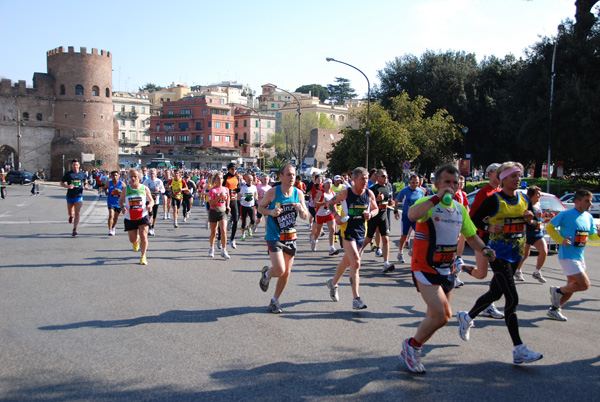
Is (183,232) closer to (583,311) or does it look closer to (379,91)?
(583,311)

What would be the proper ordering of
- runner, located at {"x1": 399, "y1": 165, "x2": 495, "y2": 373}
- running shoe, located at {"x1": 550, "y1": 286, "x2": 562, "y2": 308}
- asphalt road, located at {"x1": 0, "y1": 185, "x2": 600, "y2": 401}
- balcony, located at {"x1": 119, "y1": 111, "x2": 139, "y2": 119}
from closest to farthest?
asphalt road, located at {"x1": 0, "y1": 185, "x2": 600, "y2": 401}
runner, located at {"x1": 399, "y1": 165, "x2": 495, "y2": 373}
running shoe, located at {"x1": 550, "y1": 286, "x2": 562, "y2": 308}
balcony, located at {"x1": 119, "y1": 111, "x2": 139, "y2": 119}

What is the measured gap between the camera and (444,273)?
4.57 meters

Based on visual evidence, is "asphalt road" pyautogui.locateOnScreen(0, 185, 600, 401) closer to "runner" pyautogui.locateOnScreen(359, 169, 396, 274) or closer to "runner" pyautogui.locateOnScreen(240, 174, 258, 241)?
"runner" pyautogui.locateOnScreen(359, 169, 396, 274)

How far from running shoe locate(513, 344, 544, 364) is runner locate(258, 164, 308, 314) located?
2797 mm

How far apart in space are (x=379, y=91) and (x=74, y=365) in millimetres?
48154

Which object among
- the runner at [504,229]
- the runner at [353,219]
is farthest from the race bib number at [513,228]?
the runner at [353,219]

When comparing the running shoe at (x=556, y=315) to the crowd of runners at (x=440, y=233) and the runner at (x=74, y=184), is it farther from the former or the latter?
the runner at (x=74, y=184)

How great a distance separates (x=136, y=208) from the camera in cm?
953

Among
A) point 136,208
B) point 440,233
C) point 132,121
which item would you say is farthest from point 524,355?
point 132,121

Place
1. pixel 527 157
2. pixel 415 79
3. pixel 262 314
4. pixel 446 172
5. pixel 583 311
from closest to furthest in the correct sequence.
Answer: pixel 446 172, pixel 262 314, pixel 583 311, pixel 527 157, pixel 415 79

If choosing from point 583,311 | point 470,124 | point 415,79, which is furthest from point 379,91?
point 583,311

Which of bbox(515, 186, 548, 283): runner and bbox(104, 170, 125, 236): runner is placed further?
bbox(104, 170, 125, 236): runner

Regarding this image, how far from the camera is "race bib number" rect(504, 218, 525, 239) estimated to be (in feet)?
16.6

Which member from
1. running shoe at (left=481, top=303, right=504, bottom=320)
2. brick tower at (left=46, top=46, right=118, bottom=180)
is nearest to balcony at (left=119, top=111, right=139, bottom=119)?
brick tower at (left=46, top=46, right=118, bottom=180)
